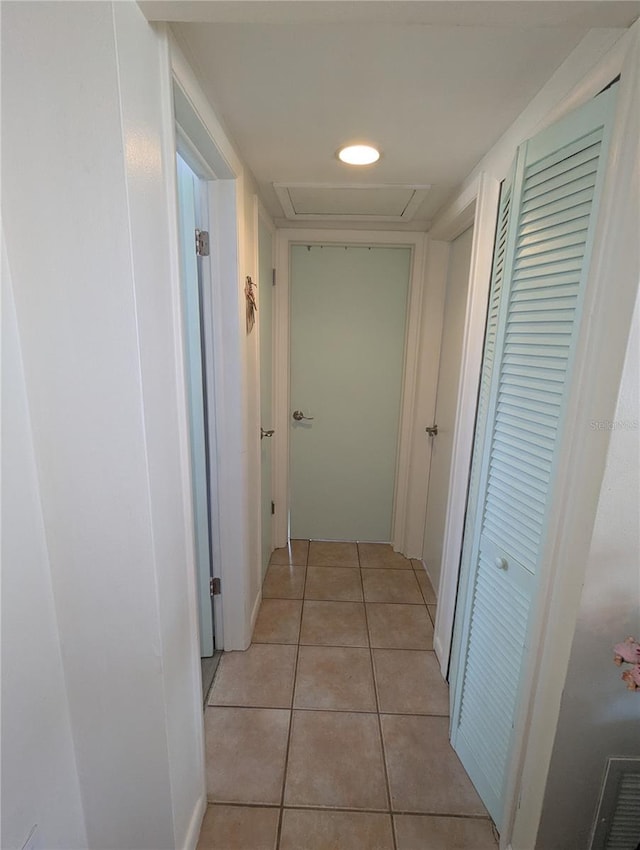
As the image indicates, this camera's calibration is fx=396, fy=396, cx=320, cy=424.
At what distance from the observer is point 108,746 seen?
962mm

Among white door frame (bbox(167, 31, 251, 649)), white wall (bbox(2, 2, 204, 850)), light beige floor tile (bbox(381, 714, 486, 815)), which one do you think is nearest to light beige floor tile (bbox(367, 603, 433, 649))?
light beige floor tile (bbox(381, 714, 486, 815))

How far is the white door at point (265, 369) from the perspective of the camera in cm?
211

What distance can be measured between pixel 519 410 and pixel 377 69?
37.3 inches

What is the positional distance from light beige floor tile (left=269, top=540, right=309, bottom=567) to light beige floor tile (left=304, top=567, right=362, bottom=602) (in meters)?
0.13

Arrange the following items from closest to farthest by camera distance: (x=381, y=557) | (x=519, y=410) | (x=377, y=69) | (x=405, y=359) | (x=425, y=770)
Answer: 1. (x=377, y=69)
2. (x=519, y=410)
3. (x=425, y=770)
4. (x=405, y=359)
5. (x=381, y=557)

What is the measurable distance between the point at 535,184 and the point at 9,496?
55.9 inches

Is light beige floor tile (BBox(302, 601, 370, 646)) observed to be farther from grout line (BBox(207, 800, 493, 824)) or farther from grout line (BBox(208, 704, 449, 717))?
grout line (BBox(207, 800, 493, 824))

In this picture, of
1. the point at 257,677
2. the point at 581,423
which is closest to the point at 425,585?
the point at 257,677

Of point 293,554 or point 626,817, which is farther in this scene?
point 293,554

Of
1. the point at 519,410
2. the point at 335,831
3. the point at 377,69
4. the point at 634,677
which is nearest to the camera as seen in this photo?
the point at 634,677

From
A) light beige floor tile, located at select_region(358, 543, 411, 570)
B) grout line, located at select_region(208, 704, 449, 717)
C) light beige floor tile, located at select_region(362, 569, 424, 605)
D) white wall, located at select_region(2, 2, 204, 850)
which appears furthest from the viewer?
light beige floor tile, located at select_region(358, 543, 411, 570)

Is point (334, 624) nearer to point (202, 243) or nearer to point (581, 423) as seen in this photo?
point (581, 423)

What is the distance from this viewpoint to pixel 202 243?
4.99 ft

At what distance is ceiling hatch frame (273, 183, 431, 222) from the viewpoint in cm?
174
